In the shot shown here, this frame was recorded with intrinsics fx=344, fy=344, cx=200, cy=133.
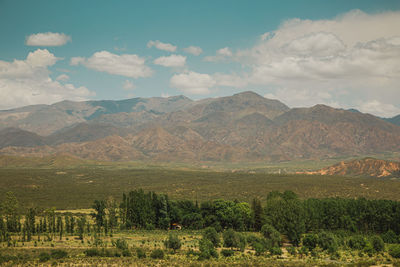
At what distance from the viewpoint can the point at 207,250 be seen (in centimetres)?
5053

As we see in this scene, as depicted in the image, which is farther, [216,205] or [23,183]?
[23,183]

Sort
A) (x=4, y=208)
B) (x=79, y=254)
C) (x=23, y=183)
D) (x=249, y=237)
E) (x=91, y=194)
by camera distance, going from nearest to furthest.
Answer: (x=79, y=254)
(x=249, y=237)
(x=4, y=208)
(x=91, y=194)
(x=23, y=183)

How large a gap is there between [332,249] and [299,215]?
10496mm

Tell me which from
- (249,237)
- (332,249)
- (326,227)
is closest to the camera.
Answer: (332,249)

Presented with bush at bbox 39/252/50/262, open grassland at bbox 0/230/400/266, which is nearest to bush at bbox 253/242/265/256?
open grassland at bbox 0/230/400/266

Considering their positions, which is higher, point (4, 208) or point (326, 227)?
point (4, 208)

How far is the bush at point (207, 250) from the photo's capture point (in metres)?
49.3

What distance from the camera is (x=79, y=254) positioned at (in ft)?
165

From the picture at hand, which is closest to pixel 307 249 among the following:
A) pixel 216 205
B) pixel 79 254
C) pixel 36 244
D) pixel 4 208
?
pixel 216 205

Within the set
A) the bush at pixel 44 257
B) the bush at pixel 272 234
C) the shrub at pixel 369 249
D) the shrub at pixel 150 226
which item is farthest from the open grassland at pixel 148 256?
the shrub at pixel 150 226

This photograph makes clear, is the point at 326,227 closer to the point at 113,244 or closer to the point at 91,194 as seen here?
the point at 113,244

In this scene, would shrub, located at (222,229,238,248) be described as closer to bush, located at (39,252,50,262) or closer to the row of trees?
the row of trees

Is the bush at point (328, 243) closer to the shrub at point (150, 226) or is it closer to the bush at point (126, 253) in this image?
the bush at point (126, 253)

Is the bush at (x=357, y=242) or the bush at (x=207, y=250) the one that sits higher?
the bush at (x=207, y=250)
